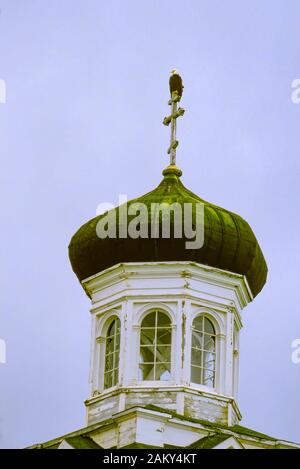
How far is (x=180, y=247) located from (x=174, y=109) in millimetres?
3366

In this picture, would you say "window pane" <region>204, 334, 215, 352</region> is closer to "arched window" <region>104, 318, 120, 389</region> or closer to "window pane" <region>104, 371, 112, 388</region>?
"arched window" <region>104, 318, 120, 389</region>

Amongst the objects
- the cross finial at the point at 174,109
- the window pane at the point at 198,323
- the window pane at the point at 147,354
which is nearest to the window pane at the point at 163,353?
the window pane at the point at 147,354

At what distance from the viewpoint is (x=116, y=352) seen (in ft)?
118

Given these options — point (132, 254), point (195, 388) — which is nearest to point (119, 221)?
point (132, 254)

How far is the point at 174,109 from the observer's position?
125 feet

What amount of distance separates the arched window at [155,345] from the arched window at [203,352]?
42cm

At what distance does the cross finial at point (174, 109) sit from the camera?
3778 centimetres

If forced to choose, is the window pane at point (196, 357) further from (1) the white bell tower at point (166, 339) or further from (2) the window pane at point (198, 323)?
(2) the window pane at point (198, 323)

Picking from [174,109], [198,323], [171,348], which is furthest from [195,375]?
[174,109]

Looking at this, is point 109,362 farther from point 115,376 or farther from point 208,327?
point 208,327
